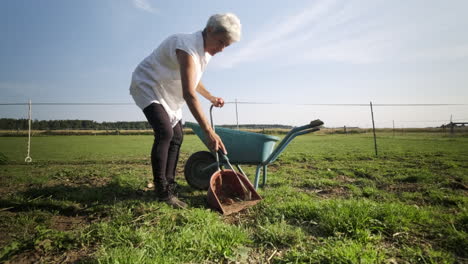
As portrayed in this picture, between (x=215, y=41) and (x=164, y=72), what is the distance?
1.89 feet

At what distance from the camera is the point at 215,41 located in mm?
2186

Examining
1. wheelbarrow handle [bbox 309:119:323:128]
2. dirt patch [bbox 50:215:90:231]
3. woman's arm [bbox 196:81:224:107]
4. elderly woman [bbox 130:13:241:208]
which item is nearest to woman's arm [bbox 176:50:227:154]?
elderly woman [bbox 130:13:241:208]

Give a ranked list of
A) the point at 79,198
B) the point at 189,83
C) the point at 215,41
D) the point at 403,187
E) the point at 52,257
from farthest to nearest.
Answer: the point at 403,187, the point at 79,198, the point at 215,41, the point at 189,83, the point at 52,257

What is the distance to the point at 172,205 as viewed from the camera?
2.23 metres

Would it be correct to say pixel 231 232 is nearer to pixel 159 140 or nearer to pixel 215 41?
pixel 159 140

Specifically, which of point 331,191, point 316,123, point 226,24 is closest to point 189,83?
point 226,24

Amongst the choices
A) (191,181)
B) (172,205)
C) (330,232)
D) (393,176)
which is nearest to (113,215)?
(172,205)

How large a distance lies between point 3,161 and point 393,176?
9108mm

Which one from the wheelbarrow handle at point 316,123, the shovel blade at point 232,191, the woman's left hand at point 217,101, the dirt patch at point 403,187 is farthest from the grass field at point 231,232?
the woman's left hand at point 217,101

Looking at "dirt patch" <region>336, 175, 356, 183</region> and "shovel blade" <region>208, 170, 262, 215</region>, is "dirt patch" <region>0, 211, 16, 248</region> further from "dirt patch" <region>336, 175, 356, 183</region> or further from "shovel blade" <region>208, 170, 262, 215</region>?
"dirt patch" <region>336, 175, 356, 183</region>

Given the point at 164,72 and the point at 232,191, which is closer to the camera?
the point at 164,72

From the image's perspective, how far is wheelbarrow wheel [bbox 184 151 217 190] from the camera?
3.15m

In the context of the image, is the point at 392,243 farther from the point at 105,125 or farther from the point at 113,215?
the point at 105,125

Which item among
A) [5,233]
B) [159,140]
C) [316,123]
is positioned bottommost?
[5,233]
